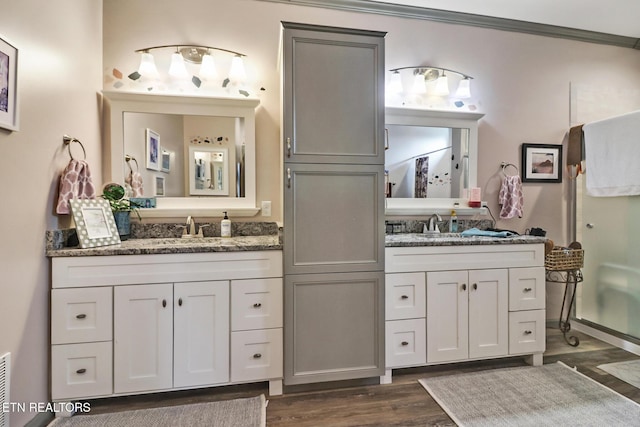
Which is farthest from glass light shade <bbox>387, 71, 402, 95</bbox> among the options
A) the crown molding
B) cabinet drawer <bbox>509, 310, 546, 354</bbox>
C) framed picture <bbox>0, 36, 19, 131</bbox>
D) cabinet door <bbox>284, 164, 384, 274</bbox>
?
framed picture <bbox>0, 36, 19, 131</bbox>

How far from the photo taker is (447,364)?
2.27 metres

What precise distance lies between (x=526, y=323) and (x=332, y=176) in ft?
5.67

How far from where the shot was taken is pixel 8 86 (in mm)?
1381

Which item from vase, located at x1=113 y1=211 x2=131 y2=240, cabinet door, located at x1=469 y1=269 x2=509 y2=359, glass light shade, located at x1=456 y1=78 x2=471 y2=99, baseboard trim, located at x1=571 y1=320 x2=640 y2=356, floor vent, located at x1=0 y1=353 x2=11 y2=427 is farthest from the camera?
glass light shade, located at x1=456 y1=78 x2=471 y2=99

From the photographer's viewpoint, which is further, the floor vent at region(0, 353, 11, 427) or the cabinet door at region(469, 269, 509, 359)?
the cabinet door at region(469, 269, 509, 359)

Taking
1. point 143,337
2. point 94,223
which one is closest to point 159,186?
point 94,223

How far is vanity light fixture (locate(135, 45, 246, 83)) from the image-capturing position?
2.26 metres

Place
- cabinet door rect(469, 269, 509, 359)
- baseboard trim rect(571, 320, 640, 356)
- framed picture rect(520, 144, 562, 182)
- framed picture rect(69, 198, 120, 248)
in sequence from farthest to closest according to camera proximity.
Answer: framed picture rect(520, 144, 562, 182) → baseboard trim rect(571, 320, 640, 356) → cabinet door rect(469, 269, 509, 359) → framed picture rect(69, 198, 120, 248)

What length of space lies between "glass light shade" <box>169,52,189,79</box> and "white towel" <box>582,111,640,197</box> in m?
3.26

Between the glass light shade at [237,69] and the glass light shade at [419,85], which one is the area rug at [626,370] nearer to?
the glass light shade at [419,85]

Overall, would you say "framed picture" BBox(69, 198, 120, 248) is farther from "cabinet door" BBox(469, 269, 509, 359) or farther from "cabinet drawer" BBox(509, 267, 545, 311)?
"cabinet drawer" BBox(509, 267, 545, 311)

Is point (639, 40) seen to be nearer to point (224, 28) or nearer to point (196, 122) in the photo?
point (224, 28)

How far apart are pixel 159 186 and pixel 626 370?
3.50 meters

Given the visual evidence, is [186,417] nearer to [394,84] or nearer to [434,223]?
[434,223]
